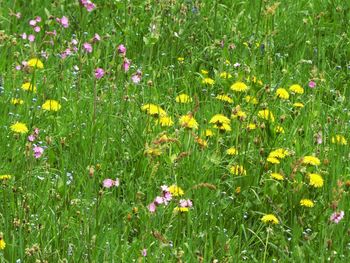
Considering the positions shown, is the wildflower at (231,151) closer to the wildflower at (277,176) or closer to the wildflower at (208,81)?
the wildflower at (277,176)

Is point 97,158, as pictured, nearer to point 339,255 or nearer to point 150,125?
point 150,125

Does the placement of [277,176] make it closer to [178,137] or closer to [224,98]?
[178,137]

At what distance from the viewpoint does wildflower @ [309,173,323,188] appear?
10.7 feet

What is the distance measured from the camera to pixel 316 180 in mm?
3281

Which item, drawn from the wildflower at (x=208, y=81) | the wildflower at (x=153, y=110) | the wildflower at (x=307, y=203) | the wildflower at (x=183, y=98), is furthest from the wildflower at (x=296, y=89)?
the wildflower at (x=307, y=203)

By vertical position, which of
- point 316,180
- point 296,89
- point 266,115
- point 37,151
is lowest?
point 316,180

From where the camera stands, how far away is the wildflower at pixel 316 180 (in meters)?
3.27

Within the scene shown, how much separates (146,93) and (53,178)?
3.15 feet

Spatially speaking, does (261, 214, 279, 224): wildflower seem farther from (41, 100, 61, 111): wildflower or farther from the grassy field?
(41, 100, 61, 111): wildflower

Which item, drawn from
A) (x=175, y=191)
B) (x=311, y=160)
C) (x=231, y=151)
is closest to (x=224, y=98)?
(x=231, y=151)

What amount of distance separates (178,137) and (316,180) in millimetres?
590

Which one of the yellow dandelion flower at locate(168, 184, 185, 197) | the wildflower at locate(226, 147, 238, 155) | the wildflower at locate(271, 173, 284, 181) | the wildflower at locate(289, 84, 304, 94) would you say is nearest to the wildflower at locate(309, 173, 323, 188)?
the wildflower at locate(271, 173, 284, 181)

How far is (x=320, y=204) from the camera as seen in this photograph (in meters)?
3.31

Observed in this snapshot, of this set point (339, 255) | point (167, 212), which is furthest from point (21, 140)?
point (339, 255)
